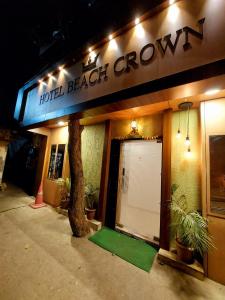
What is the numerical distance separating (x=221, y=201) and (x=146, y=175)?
5.24 feet

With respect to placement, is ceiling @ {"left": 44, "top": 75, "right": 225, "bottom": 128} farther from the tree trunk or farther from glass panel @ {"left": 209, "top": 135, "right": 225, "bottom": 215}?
glass panel @ {"left": 209, "top": 135, "right": 225, "bottom": 215}

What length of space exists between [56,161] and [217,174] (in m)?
5.24

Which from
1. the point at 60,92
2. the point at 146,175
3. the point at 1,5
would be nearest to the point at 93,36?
the point at 60,92

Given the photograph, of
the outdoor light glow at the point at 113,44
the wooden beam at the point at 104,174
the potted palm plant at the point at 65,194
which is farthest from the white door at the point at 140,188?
the outdoor light glow at the point at 113,44

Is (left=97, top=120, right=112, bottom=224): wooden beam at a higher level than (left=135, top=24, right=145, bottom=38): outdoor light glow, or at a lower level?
lower

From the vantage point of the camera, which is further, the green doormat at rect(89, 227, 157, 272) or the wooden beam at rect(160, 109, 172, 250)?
the wooden beam at rect(160, 109, 172, 250)

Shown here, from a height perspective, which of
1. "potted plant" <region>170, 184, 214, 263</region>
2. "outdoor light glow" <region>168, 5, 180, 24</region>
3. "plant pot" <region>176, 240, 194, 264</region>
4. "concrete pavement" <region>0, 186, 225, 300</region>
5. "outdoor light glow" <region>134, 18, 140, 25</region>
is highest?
"outdoor light glow" <region>134, 18, 140, 25</region>

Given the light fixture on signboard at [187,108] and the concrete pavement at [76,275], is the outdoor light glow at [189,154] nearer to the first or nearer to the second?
the light fixture on signboard at [187,108]

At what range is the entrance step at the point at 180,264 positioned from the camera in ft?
7.83

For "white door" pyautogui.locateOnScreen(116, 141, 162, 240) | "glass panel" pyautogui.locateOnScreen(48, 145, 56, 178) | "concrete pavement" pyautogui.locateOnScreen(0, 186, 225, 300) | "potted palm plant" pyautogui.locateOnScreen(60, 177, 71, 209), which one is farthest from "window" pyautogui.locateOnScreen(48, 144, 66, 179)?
"white door" pyautogui.locateOnScreen(116, 141, 162, 240)

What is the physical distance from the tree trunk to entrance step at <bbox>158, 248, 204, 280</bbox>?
1.79 m

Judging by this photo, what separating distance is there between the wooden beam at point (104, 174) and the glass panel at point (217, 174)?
2540 mm

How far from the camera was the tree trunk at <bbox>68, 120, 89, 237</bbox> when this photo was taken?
3451mm

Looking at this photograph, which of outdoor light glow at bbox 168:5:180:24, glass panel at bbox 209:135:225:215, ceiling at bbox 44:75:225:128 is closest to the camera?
ceiling at bbox 44:75:225:128
